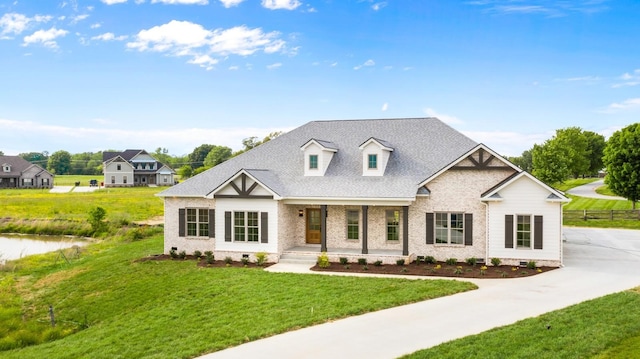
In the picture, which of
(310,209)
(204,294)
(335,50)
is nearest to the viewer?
(204,294)

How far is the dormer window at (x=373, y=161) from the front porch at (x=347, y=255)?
3.85 m

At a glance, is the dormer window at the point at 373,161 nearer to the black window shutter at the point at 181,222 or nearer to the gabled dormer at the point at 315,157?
the gabled dormer at the point at 315,157

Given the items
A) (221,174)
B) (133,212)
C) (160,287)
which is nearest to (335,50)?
(221,174)

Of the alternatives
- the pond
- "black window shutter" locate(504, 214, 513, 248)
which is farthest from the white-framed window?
the pond

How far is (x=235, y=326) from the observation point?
13164mm

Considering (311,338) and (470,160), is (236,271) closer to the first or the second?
(311,338)

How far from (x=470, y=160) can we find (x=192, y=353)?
47.7ft

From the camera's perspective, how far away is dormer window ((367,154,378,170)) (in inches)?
924

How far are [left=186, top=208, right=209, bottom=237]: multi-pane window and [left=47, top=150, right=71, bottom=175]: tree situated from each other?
135425 mm

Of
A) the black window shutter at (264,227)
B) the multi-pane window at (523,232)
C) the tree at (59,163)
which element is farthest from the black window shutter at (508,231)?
the tree at (59,163)

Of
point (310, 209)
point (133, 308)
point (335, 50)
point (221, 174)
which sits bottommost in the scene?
point (133, 308)

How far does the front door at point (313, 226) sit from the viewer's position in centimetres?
2384

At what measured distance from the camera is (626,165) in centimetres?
3700

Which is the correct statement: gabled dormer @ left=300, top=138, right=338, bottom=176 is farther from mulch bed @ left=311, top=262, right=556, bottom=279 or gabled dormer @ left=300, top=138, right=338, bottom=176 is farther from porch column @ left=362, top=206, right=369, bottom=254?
mulch bed @ left=311, top=262, right=556, bottom=279
